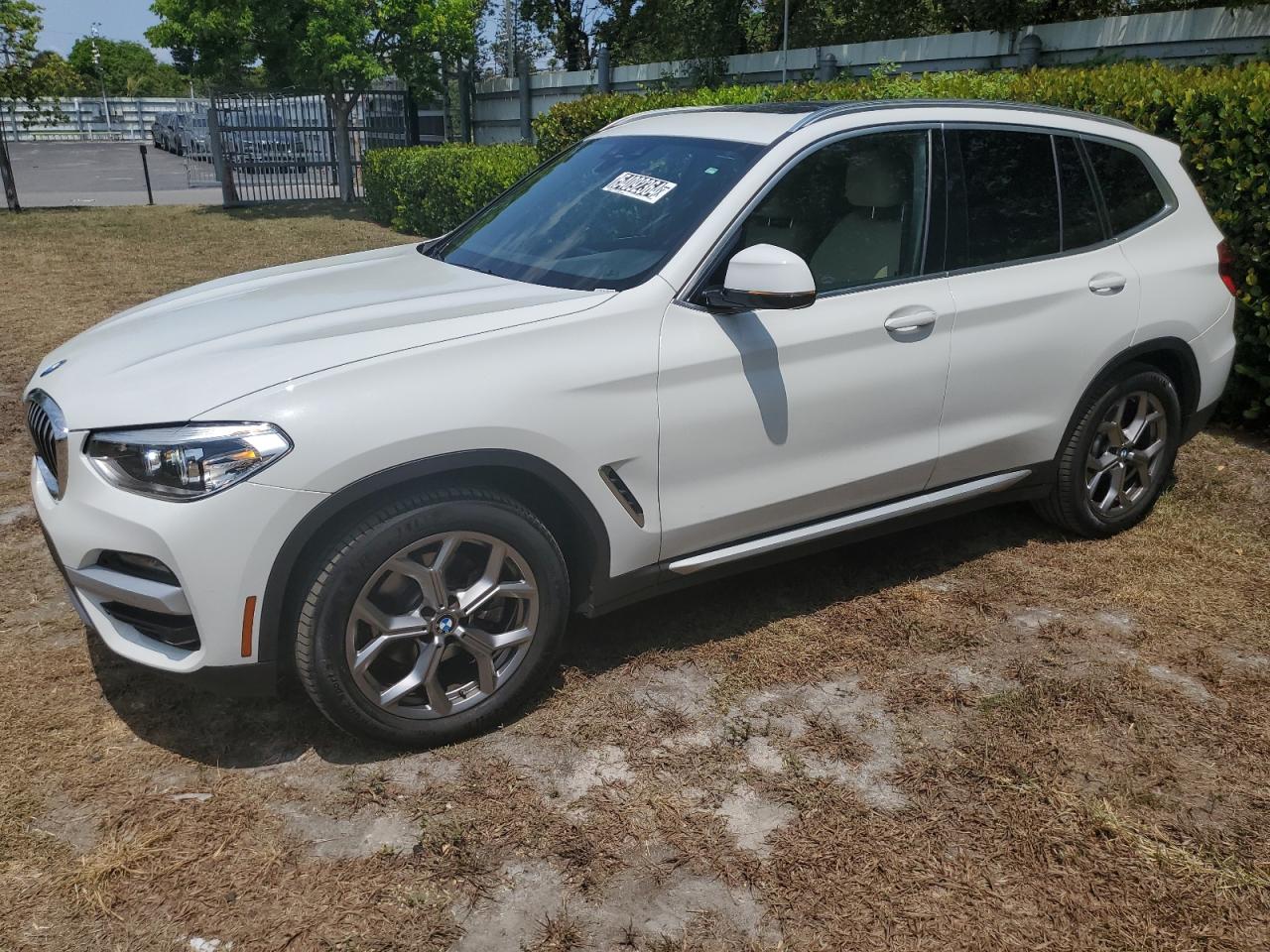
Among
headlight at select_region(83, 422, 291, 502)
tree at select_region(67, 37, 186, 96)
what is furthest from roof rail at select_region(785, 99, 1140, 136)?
tree at select_region(67, 37, 186, 96)

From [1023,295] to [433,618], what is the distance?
2523mm

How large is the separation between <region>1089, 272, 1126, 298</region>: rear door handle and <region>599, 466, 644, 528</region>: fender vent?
7.21 ft

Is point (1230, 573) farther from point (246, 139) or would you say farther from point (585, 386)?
point (246, 139)

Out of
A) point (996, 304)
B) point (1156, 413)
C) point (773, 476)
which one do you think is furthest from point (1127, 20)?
point (773, 476)

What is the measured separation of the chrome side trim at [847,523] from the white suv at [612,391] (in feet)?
0.05

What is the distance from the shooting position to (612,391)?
3.22 meters

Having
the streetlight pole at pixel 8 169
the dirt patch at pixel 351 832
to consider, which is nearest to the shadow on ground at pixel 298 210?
the streetlight pole at pixel 8 169

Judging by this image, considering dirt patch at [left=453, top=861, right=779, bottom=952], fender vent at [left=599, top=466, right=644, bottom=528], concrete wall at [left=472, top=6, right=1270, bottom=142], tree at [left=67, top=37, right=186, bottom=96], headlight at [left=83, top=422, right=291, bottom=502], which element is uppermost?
tree at [left=67, top=37, right=186, bottom=96]

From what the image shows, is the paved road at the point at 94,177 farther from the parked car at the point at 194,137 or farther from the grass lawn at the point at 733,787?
the grass lawn at the point at 733,787

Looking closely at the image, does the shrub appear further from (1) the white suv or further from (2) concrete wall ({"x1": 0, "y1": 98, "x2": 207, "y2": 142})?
(2) concrete wall ({"x1": 0, "y1": 98, "x2": 207, "y2": 142})

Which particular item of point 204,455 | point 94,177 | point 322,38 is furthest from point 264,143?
point 204,455

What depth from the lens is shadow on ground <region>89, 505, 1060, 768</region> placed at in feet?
10.8

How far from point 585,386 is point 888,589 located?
6.05 ft

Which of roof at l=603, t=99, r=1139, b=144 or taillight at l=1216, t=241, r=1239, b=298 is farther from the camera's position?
taillight at l=1216, t=241, r=1239, b=298
